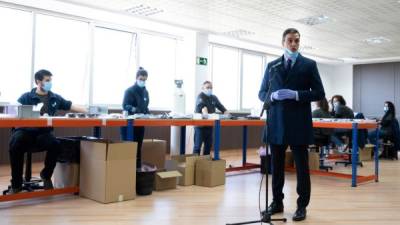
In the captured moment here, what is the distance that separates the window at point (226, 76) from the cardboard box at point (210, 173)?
4.40m

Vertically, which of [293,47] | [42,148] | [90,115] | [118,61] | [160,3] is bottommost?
[42,148]

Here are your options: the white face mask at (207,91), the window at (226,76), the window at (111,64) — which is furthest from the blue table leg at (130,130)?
the window at (226,76)

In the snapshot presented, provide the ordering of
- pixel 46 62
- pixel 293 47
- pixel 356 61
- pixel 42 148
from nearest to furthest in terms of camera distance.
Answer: pixel 293 47
pixel 42 148
pixel 46 62
pixel 356 61

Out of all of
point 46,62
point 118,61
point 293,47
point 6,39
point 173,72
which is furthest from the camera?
point 173,72

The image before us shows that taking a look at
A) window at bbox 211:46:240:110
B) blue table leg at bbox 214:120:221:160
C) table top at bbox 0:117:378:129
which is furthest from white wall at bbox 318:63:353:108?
blue table leg at bbox 214:120:221:160

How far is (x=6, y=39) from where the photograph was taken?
5.40 m

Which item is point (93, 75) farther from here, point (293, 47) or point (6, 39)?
point (293, 47)

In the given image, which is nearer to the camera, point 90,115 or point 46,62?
point 90,115

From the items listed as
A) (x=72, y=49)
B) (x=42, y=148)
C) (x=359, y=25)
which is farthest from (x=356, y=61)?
(x=42, y=148)

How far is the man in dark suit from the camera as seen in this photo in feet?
8.62

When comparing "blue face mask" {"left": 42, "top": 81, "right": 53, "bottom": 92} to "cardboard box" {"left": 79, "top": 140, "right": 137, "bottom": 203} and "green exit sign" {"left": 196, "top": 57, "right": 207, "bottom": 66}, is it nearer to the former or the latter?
"cardboard box" {"left": 79, "top": 140, "right": 137, "bottom": 203}

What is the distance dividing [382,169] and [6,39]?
582cm

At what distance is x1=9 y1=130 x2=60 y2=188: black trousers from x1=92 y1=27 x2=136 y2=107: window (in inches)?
119

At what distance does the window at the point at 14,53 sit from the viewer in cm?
537
